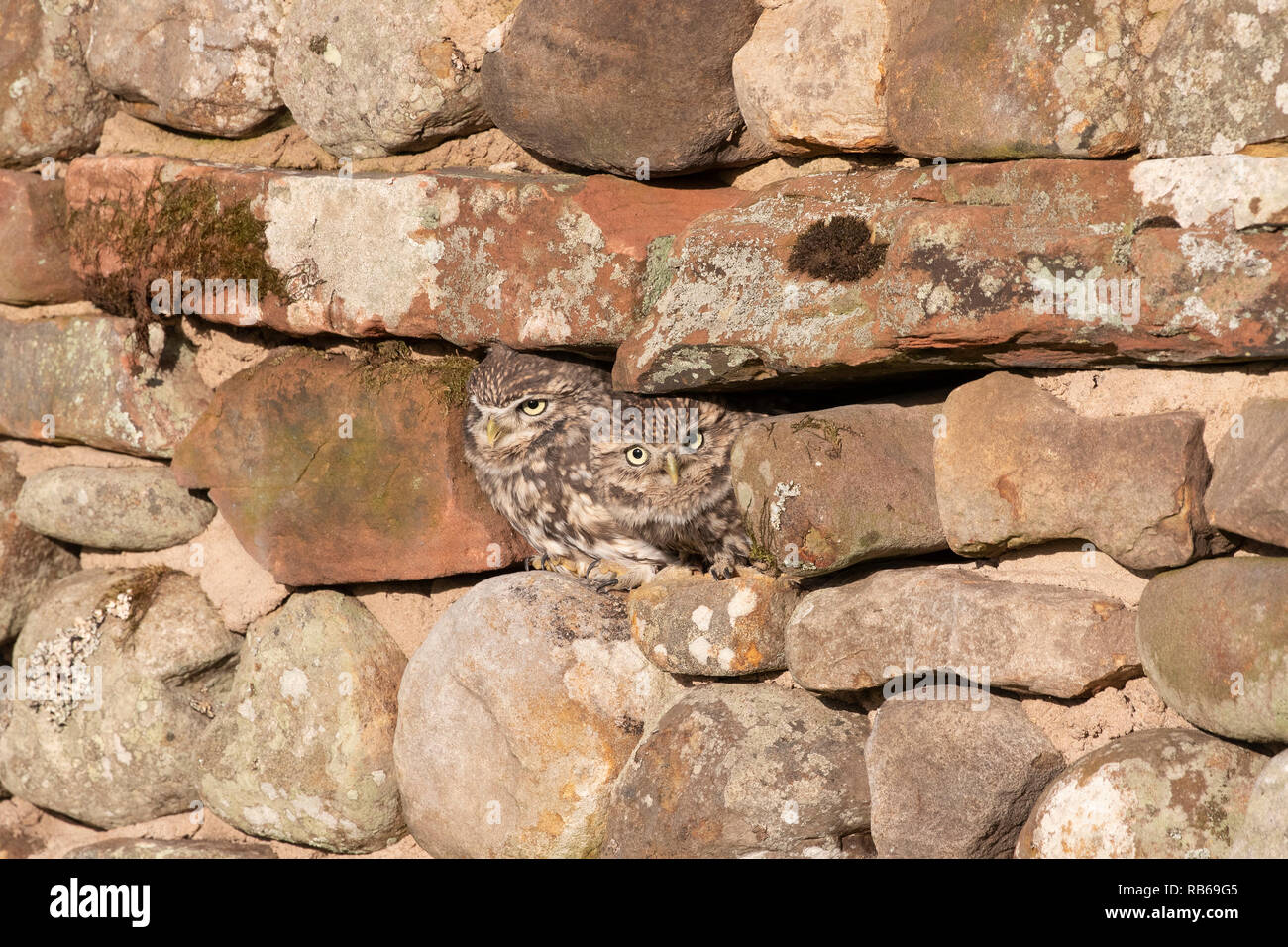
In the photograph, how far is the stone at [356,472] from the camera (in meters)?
3.33

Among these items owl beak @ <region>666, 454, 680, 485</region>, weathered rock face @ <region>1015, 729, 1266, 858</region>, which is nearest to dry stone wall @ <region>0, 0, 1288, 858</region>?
weathered rock face @ <region>1015, 729, 1266, 858</region>

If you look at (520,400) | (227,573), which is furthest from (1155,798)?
(227,573)

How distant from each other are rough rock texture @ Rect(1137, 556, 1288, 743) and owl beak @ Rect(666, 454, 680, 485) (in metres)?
1.14

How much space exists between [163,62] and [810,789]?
2.69 metres

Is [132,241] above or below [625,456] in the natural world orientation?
above

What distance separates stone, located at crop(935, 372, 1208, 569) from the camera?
2.13m

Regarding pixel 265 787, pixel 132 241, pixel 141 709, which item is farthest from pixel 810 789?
pixel 132 241

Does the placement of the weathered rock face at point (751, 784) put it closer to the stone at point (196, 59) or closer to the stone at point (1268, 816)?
the stone at point (1268, 816)

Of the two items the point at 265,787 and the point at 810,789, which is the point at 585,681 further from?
the point at 265,787

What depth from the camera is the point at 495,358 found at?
125 inches

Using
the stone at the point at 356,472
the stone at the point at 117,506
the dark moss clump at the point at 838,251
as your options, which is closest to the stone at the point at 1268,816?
the dark moss clump at the point at 838,251

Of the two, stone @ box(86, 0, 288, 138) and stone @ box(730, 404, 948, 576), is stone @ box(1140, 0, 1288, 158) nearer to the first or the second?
stone @ box(730, 404, 948, 576)

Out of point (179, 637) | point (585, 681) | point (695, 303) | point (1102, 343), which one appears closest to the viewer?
point (1102, 343)

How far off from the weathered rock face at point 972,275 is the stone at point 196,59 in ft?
4.85
